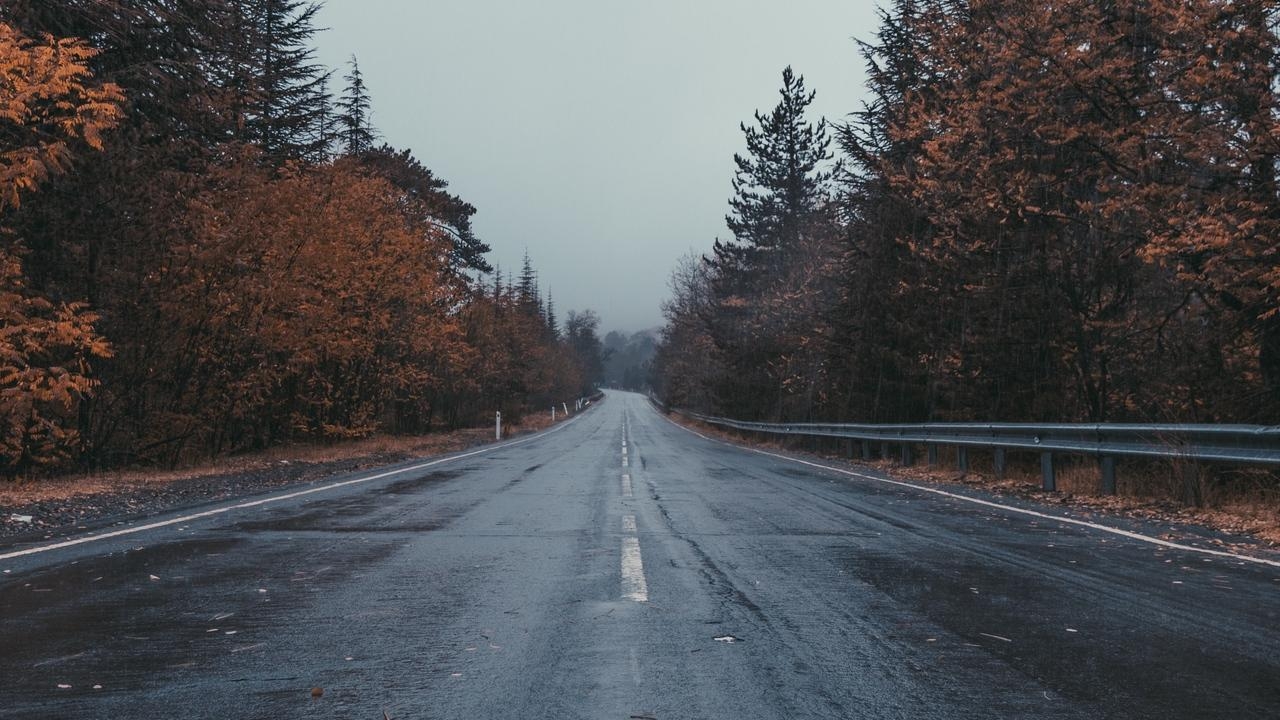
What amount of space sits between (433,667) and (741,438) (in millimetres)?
37556

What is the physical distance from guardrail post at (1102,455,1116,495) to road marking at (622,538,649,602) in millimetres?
7117

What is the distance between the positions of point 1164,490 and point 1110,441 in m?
0.89

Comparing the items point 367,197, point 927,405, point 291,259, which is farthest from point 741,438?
point 291,259

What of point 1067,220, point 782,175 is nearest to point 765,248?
point 782,175

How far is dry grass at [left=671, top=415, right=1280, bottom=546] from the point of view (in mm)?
9156

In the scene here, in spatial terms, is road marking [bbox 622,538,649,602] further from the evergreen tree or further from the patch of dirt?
A: the evergreen tree

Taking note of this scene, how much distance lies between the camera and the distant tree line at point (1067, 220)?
38.3 ft

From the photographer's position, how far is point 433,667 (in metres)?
4.19

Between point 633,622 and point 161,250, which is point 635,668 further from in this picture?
point 161,250

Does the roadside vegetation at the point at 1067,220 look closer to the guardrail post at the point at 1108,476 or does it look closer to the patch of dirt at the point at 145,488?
the guardrail post at the point at 1108,476

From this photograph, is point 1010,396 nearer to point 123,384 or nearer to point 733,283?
point 123,384

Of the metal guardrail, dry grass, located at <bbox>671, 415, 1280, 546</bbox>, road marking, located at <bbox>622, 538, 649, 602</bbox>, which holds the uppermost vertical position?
the metal guardrail

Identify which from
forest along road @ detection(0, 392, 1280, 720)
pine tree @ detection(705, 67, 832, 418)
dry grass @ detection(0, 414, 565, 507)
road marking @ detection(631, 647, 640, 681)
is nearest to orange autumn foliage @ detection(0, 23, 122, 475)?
dry grass @ detection(0, 414, 565, 507)

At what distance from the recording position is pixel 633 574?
21.2 feet
